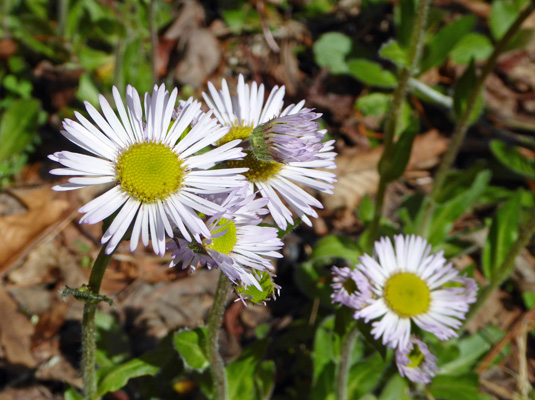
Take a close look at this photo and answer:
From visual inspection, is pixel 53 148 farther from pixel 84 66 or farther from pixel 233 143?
pixel 233 143

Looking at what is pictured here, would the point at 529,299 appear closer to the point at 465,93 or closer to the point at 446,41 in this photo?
the point at 465,93

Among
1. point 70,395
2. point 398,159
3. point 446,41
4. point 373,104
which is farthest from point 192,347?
point 446,41

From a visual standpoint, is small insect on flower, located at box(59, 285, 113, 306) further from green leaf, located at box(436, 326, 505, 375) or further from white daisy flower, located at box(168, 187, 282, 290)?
green leaf, located at box(436, 326, 505, 375)

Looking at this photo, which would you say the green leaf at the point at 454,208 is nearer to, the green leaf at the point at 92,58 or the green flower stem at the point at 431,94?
the green flower stem at the point at 431,94

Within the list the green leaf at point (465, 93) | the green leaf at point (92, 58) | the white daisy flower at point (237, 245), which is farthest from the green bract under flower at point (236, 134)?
the green leaf at point (92, 58)

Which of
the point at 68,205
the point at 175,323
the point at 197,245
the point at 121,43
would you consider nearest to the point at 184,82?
the point at 121,43

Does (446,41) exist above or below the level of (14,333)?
above

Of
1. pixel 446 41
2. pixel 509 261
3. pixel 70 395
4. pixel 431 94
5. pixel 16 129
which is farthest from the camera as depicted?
pixel 431 94
